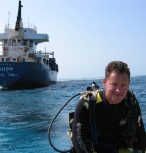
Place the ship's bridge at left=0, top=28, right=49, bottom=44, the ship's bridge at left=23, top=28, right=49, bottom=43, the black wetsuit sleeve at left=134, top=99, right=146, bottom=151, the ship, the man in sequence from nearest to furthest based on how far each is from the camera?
the man, the black wetsuit sleeve at left=134, top=99, right=146, bottom=151, the ship, the ship's bridge at left=0, top=28, right=49, bottom=44, the ship's bridge at left=23, top=28, right=49, bottom=43

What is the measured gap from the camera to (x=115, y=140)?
146 inches

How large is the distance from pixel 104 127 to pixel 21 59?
40.3 metres

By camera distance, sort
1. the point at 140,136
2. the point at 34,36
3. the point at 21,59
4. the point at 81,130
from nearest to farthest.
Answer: the point at 81,130 < the point at 140,136 < the point at 21,59 < the point at 34,36

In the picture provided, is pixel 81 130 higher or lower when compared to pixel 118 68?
lower

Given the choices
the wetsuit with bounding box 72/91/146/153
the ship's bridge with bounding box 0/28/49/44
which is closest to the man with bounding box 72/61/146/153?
the wetsuit with bounding box 72/91/146/153

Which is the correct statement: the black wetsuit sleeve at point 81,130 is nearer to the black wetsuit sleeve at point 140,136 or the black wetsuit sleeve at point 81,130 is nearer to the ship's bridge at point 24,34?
the black wetsuit sleeve at point 140,136

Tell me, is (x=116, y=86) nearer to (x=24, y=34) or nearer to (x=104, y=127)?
(x=104, y=127)

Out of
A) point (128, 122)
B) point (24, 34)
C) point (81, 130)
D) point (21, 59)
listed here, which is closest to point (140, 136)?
point (128, 122)

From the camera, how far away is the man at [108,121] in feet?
11.6

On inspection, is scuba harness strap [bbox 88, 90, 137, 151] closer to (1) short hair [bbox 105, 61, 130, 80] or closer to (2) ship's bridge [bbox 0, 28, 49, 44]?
(1) short hair [bbox 105, 61, 130, 80]

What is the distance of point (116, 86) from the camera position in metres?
3.44

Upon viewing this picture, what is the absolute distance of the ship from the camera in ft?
129

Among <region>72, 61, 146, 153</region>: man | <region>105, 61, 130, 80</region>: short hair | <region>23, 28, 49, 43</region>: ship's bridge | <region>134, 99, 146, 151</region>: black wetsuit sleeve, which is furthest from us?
<region>23, 28, 49, 43</region>: ship's bridge

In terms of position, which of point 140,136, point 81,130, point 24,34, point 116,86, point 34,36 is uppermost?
point 24,34
